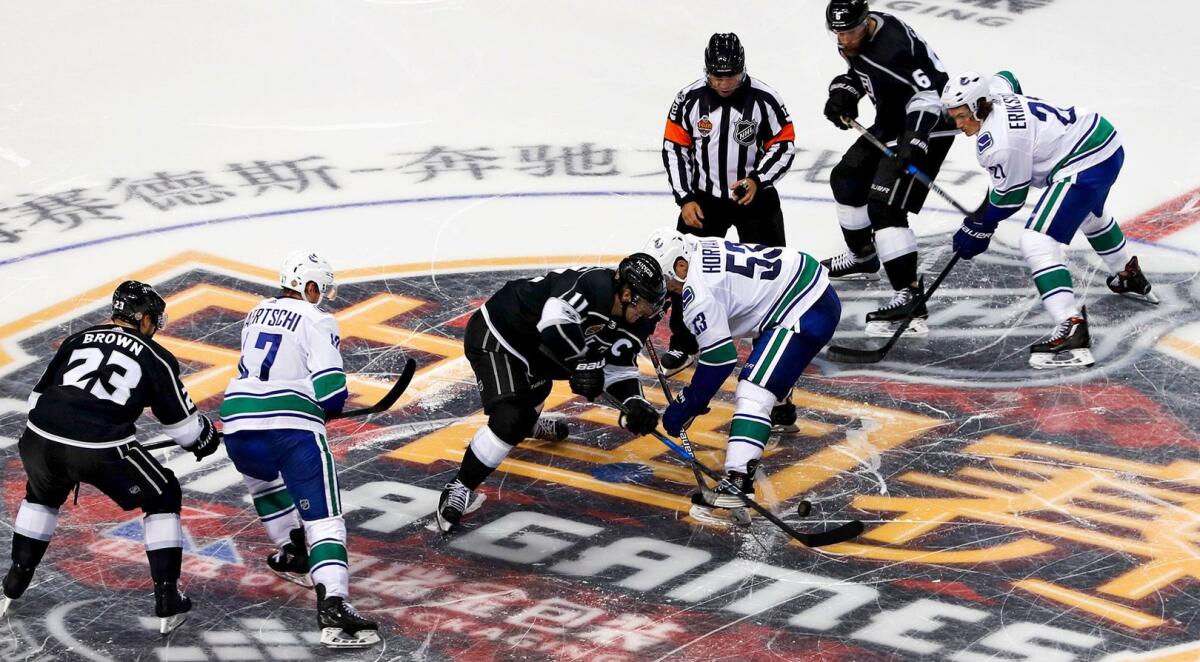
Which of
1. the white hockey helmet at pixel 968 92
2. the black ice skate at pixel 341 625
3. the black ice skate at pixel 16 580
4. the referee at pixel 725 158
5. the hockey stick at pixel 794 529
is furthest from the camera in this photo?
the referee at pixel 725 158

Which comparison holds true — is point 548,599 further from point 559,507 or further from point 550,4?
point 550,4

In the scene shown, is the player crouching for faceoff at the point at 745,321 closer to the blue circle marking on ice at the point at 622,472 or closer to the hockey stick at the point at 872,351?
the blue circle marking on ice at the point at 622,472

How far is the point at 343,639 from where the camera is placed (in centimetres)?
485

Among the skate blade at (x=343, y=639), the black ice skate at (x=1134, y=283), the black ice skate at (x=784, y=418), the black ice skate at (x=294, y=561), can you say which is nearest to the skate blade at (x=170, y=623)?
the black ice skate at (x=294, y=561)

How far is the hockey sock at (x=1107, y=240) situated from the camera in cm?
720

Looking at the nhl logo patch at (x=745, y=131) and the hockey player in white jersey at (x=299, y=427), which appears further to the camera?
the nhl logo patch at (x=745, y=131)

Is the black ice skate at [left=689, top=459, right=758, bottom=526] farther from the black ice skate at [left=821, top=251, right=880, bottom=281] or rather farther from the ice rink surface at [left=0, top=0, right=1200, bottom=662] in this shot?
the black ice skate at [left=821, top=251, right=880, bottom=281]

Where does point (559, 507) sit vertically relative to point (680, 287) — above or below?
below

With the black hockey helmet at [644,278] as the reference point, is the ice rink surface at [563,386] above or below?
below

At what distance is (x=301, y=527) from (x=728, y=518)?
4.90ft

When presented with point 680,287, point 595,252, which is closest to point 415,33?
point 595,252

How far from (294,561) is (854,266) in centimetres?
350

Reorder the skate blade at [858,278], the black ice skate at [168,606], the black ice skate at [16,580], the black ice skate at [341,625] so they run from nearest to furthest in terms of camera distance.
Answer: the black ice skate at [341,625] → the black ice skate at [168,606] → the black ice skate at [16,580] → the skate blade at [858,278]

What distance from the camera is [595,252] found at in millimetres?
8047
